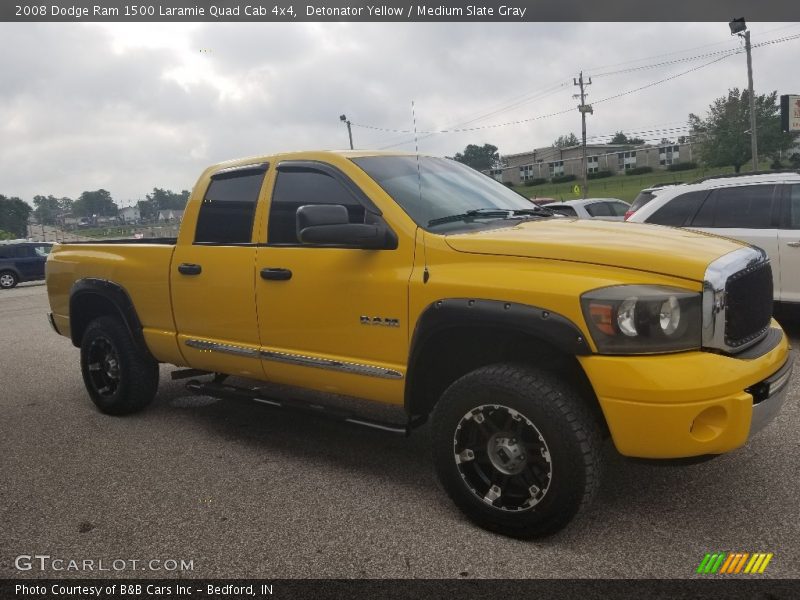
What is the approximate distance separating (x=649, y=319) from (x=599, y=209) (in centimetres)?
1263

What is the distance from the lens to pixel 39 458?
14.5 feet

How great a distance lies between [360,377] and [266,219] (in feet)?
4.03

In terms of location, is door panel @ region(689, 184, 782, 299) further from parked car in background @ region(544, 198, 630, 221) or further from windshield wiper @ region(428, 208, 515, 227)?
parked car in background @ region(544, 198, 630, 221)

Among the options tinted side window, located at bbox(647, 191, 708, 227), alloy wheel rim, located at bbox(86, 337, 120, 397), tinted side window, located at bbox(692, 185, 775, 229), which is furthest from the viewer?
tinted side window, located at bbox(647, 191, 708, 227)

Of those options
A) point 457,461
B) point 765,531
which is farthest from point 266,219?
point 765,531

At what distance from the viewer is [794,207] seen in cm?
642

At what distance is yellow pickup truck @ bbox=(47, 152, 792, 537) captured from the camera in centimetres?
269

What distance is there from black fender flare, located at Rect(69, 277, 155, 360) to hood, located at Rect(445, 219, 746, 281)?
9.45ft

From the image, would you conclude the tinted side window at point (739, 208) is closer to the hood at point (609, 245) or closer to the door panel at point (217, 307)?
the hood at point (609, 245)

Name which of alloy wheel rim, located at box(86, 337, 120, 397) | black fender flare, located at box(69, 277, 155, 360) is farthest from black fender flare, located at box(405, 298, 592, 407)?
alloy wheel rim, located at box(86, 337, 120, 397)

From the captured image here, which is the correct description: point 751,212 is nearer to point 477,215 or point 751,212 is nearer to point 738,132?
point 477,215

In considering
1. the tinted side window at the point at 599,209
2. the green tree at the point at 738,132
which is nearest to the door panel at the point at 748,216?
the tinted side window at the point at 599,209

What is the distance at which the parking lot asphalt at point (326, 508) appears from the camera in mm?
2867

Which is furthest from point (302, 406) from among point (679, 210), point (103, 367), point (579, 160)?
point (579, 160)
